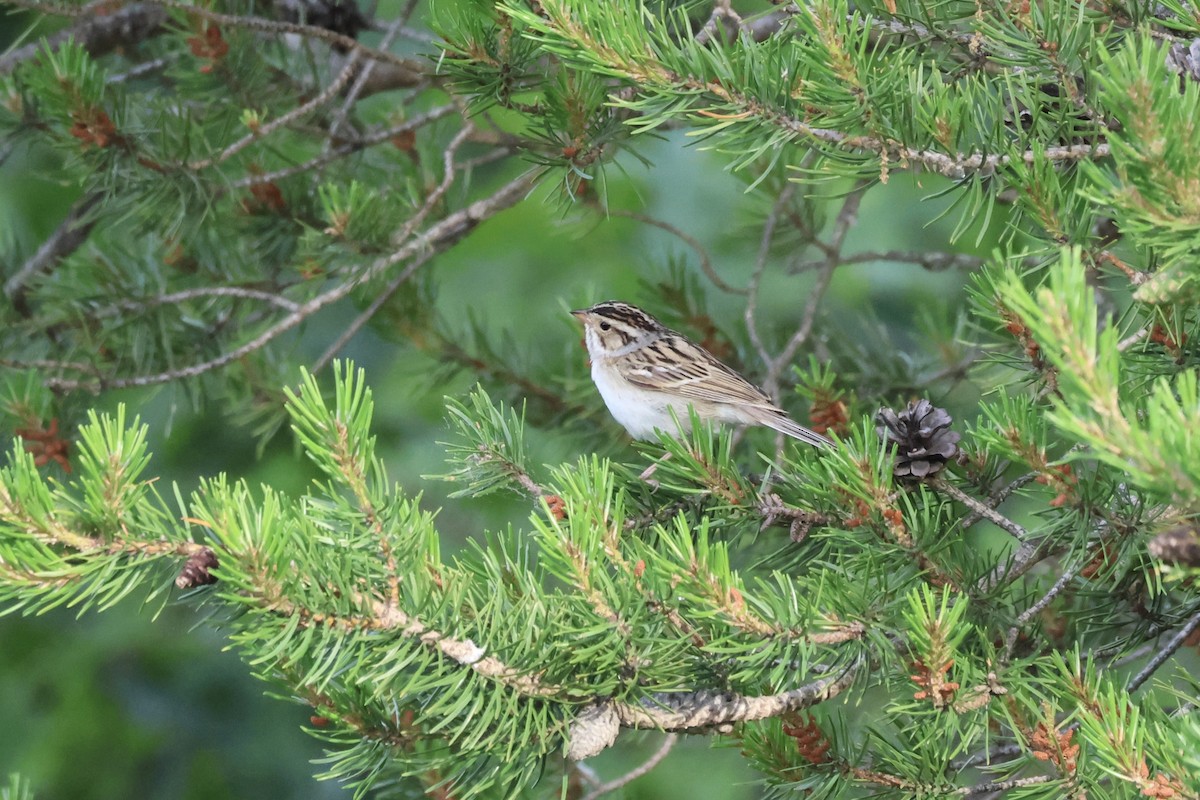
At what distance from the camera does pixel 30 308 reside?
3.37 meters

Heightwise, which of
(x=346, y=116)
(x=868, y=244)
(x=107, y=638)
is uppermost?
(x=346, y=116)

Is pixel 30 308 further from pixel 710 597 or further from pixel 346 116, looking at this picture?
pixel 710 597

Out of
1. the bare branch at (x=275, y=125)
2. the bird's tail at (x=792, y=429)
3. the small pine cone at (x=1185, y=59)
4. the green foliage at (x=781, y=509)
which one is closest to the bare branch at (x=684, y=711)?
the green foliage at (x=781, y=509)

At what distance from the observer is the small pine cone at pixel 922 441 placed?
175 centimetres

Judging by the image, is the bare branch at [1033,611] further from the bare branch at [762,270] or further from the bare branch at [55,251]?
the bare branch at [55,251]

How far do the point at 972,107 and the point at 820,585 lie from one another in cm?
71

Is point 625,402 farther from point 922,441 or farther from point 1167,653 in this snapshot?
point 1167,653

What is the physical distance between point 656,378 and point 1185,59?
207 centimetres

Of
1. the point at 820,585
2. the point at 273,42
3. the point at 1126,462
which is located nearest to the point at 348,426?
the point at 820,585

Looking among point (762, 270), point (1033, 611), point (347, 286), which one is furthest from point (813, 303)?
point (1033, 611)

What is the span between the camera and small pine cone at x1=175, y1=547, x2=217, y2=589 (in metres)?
1.32

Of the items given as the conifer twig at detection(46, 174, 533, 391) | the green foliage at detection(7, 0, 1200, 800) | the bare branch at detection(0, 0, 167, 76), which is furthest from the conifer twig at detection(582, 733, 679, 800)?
the bare branch at detection(0, 0, 167, 76)

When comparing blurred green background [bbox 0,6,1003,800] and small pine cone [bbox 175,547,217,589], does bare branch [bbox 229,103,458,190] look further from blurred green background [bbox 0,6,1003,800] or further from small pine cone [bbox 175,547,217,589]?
small pine cone [bbox 175,547,217,589]

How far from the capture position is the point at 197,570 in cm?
134
